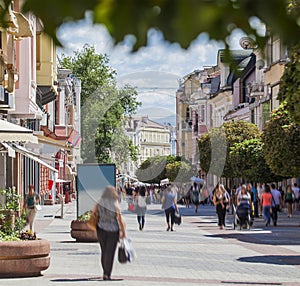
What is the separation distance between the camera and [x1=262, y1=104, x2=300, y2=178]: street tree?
36656 mm

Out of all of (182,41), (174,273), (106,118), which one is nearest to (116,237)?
(174,273)

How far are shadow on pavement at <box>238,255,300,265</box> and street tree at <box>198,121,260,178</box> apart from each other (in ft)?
107

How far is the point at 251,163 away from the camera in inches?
1905

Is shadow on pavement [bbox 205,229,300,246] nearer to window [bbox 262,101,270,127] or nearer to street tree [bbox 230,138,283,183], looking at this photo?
street tree [bbox 230,138,283,183]

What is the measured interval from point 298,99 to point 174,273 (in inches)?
196

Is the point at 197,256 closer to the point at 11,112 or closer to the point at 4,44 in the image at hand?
the point at 4,44

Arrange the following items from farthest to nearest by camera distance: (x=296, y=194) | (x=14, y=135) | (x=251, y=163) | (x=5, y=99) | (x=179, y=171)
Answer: (x=179, y=171) < (x=296, y=194) < (x=251, y=163) < (x=5, y=99) < (x=14, y=135)

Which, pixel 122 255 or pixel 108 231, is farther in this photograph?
pixel 108 231

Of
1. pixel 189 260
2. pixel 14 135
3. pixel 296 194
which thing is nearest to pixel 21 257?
pixel 189 260

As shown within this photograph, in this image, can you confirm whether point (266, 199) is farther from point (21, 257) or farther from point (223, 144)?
point (223, 144)

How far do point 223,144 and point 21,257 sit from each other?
46760mm

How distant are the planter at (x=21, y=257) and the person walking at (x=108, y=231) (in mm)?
1004

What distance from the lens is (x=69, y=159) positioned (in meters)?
94.1

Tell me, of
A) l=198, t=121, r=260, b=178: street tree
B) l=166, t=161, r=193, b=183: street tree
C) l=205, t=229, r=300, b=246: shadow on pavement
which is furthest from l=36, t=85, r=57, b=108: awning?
l=166, t=161, r=193, b=183: street tree
